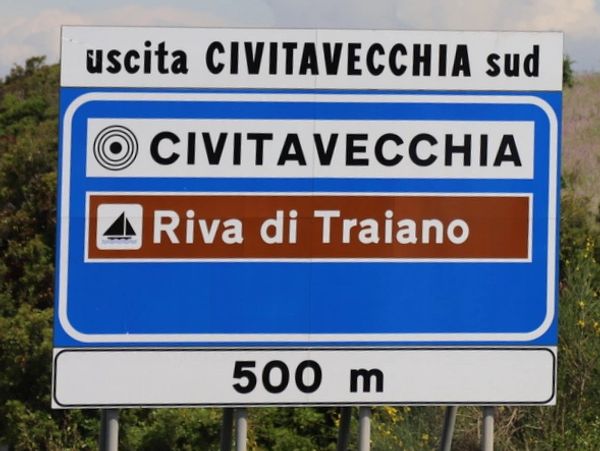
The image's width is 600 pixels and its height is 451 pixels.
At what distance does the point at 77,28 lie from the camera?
5395mm

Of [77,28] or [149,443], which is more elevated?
[77,28]

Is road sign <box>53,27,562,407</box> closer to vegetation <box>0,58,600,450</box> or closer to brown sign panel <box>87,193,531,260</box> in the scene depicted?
brown sign panel <box>87,193,531,260</box>

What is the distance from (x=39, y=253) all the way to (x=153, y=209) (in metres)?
17.8

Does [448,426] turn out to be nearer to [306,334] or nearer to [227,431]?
[306,334]

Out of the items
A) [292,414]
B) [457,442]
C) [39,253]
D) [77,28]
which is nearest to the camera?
[77,28]

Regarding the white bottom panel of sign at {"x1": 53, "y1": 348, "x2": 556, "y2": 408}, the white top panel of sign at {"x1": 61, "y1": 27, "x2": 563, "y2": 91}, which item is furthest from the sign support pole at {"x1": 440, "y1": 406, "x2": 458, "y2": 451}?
the white top panel of sign at {"x1": 61, "y1": 27, "x2": 563, "y2": 91}

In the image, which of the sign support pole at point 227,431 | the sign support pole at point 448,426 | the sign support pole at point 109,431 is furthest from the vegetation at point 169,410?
the sign support pole at point 109,431

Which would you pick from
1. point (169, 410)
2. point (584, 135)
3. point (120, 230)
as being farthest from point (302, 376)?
point (584, 135)

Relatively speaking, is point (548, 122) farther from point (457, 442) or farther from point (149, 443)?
point (149, 443)

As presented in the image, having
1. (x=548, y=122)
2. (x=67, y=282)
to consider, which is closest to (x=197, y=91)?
(x=67, y=282)

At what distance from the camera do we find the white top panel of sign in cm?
542

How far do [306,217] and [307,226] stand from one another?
1.7 inches

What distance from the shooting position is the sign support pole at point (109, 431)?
207 inches

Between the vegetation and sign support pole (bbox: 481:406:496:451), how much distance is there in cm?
356
